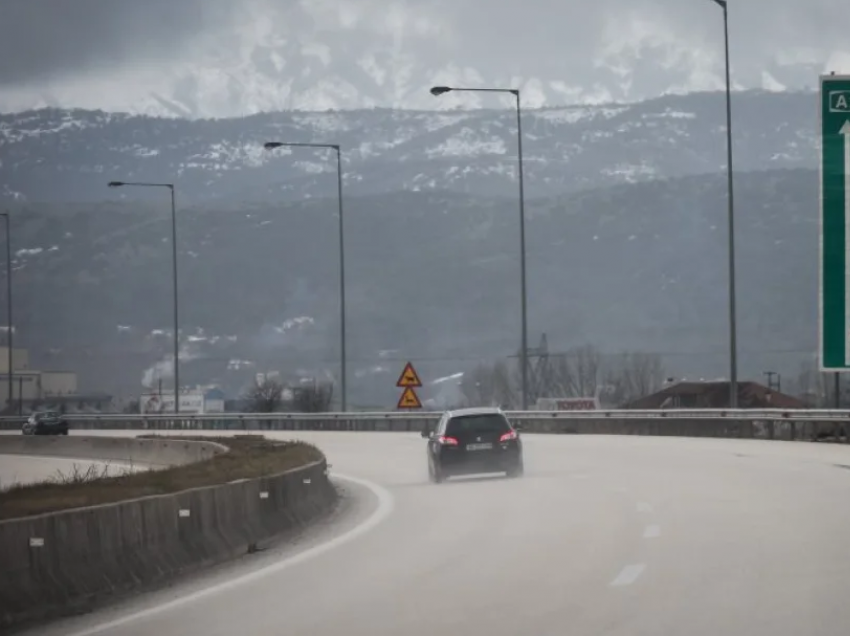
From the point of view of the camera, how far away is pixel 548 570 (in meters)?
15.9

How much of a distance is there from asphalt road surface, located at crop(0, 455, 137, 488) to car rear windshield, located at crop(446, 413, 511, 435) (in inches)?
346

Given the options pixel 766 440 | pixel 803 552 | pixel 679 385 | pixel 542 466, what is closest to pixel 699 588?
pixel 803 552

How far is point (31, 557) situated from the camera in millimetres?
13180

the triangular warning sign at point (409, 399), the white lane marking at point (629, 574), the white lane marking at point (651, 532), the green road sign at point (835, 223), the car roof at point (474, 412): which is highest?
the green road sign at point (835, 223)

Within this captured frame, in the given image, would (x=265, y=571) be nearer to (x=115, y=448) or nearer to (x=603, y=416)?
(x=115, y=448)

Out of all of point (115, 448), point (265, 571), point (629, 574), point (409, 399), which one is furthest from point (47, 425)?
point (629, 574)

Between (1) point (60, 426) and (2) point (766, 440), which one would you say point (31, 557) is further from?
(1) point (60, 426)

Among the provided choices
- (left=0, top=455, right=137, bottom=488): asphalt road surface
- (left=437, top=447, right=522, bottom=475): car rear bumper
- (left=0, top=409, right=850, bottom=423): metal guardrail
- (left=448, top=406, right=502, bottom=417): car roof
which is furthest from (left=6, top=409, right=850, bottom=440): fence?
(left=437, top=447, right=522, bottom=475): car rear bumper

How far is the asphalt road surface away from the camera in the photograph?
143ft

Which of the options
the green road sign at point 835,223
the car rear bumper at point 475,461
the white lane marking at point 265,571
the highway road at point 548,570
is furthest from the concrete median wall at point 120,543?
the green road sign at point 835,223

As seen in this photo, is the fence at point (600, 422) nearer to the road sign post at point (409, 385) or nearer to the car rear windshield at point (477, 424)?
the road sign post at point (409, 385)

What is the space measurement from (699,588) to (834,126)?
17897 millimetres

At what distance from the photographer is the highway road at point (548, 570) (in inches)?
487

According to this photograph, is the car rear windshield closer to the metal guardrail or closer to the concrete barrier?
the concrete barrier
